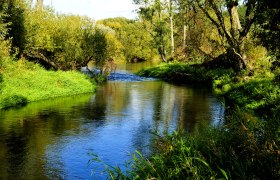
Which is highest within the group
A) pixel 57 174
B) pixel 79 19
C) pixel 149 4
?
pixel 149 4

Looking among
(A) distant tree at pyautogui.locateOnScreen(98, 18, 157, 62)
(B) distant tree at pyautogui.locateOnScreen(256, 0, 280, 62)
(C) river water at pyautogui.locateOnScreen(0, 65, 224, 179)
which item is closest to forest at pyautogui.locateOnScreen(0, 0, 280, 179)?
(B) distant tree at pyautogui.locateOnScreen(256, 0, 280, 62)

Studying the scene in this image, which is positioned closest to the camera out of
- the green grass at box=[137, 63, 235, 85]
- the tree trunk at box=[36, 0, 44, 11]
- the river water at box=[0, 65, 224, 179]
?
the river water at box=[0, 65, 224, 179]

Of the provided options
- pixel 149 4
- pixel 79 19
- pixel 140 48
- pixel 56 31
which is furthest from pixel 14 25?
pixel 140 48

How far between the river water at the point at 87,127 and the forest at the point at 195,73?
63.9 inches

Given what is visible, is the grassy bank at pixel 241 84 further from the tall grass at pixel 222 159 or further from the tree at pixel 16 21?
the tree at pixel 16 21

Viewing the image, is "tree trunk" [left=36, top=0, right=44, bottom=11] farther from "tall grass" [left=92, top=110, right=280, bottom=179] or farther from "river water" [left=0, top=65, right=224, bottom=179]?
"tall grass" [left=92, top=110, right=280, bottom=179]

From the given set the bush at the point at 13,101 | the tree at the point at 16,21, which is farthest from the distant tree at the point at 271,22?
the tree at the point at 16,21

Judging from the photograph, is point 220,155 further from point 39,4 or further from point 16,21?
point 39,4

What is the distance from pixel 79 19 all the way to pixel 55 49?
5403 millimetres

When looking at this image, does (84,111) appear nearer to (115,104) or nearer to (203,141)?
(115,104)

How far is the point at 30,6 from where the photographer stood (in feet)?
122

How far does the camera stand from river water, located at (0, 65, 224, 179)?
47.8 feet

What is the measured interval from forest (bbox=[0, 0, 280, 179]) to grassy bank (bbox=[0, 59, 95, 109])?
0.10m

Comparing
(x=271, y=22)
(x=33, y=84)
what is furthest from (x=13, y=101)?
(x=271, y=22)
